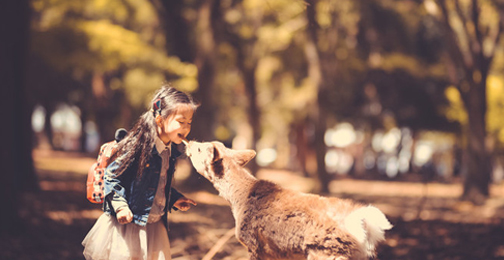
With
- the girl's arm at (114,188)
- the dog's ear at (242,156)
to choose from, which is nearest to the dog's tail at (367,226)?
the dog's ear at (242,156)

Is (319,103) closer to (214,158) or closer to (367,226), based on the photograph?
(214,158)

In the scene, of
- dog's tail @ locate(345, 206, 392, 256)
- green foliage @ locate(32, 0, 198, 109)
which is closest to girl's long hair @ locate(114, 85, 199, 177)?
dog's tail @ locate(345, 206, 392, 256)

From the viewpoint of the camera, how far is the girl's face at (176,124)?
11.4ft

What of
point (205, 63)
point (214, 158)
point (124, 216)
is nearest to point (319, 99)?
point (205, 63)

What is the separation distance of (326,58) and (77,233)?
13.6m

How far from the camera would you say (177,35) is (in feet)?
56.4

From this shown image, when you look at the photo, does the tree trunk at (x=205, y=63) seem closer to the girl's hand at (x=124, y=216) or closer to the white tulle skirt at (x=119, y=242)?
the white tulle skirt at (x=119, y=242)

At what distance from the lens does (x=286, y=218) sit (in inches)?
128

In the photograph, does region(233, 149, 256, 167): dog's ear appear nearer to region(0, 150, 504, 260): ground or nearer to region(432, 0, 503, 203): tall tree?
→ region(0, 150, 504, 260): ground

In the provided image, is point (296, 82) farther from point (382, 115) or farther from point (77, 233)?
point (77, 233)

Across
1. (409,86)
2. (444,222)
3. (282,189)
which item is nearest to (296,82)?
(409,86)

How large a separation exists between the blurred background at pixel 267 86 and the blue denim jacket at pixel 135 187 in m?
3.06

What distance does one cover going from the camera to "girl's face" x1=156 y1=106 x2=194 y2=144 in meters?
3.47

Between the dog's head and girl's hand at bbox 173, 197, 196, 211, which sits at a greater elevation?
the dog's head
